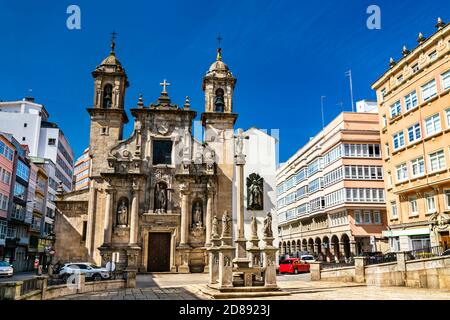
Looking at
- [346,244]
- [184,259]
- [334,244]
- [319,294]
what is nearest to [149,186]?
[184,259]

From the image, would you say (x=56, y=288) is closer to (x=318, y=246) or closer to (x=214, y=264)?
(x=214, y=264)

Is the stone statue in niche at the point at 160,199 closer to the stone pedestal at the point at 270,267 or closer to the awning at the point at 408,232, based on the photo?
the stone pedestal at the point at 270,267

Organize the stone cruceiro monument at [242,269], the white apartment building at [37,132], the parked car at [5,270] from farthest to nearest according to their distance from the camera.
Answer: the white apartment building at [37,132], the parked car at [5,270], the stone cruceiro monument at [242,269]

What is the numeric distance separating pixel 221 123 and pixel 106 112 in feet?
33.9

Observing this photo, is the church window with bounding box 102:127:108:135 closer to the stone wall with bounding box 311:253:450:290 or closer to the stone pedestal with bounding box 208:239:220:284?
the stone pedestal with bounding box 208:239:220:284

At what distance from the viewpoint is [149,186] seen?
32.5 m

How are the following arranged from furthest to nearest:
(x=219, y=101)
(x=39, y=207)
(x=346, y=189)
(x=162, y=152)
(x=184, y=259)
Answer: (x=39, y=207) < (x=346, y=189) < (x=219, y=101) < (x=162, y=152) < (x=184, y=259)

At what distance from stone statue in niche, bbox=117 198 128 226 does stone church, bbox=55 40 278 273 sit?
0.26ft

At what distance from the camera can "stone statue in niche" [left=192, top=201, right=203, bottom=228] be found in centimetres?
3195

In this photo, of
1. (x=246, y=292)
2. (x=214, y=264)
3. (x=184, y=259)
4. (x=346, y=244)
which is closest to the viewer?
(x=246, y=292)

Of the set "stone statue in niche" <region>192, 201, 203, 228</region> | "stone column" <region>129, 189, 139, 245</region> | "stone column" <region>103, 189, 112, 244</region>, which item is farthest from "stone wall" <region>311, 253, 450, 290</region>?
"stone column" <region>103, 189, 112, 244</region>

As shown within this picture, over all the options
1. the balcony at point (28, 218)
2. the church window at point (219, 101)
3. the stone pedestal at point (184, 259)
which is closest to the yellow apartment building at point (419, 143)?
the church window at point (219, 101)

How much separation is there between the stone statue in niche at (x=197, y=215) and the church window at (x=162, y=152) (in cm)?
450

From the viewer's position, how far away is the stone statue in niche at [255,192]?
31587 mm
